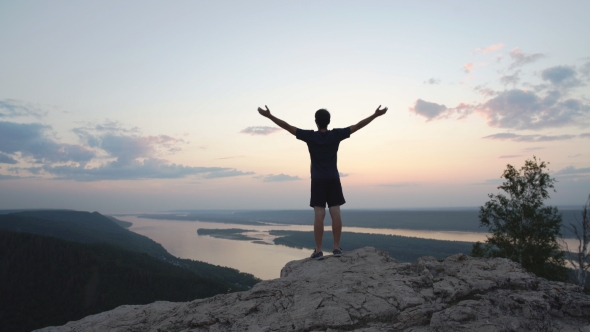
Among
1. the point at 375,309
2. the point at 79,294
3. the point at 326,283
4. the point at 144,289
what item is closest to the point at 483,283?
the point at 375,309

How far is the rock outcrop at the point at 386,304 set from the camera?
12.3 ft

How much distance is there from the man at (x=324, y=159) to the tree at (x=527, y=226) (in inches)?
643

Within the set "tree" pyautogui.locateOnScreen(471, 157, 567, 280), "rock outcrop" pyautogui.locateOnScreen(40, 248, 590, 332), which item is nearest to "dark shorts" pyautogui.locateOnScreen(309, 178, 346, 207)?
"rock outcrop" pyautogui.locateOnScreen(40, 248, 590, 332)

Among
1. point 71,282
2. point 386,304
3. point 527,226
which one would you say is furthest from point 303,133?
point 71,282

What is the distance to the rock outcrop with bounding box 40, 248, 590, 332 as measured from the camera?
3.76m

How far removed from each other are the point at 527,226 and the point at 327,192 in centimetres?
1820

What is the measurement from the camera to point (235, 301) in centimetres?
475

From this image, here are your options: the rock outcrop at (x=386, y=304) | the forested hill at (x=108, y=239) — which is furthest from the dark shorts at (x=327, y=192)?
the forested hill at (x=108, y=239)

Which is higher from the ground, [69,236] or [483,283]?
[483,283]

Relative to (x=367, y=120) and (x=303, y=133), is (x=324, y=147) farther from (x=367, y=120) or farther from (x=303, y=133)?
(x=367, y=120)

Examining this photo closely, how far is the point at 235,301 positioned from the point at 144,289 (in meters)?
51.7

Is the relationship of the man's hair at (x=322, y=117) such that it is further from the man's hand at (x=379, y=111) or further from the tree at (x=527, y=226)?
the tree at (x=527, y=226)

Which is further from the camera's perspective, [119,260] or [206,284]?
[119,260]

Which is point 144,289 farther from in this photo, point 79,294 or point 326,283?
point 326,283
